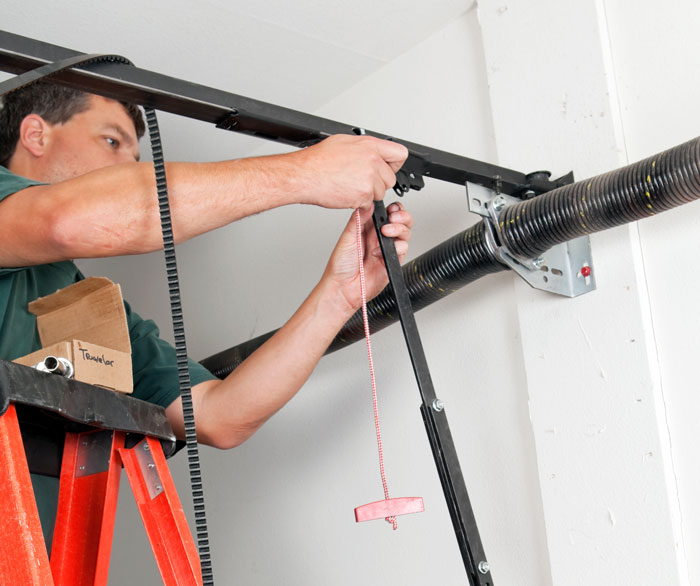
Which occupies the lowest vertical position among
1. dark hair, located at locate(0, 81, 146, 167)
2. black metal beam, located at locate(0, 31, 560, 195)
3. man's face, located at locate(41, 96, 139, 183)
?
black metal beam, located at locate(0, 31, 560, 195)

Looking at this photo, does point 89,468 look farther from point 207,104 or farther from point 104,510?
point 207,104

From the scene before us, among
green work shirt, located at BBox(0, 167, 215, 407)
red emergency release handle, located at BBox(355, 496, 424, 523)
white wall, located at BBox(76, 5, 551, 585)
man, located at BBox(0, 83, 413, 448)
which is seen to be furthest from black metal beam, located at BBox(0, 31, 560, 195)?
red emergency release handle, located at BBox(355, 496, 424, 523)

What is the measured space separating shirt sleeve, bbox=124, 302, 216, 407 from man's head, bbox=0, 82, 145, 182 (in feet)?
1.08

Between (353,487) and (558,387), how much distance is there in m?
0.59

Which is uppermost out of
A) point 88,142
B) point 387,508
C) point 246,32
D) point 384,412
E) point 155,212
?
point 246,32

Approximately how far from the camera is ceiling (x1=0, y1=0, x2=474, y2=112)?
1.72 meters

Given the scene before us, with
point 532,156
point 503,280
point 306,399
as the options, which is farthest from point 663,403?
point 306,399

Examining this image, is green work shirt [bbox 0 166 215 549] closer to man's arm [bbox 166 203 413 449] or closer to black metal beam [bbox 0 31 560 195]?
man's arm [bbox 166 203 413 449]

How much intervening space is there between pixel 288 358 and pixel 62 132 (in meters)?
0.65

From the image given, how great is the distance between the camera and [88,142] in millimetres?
1558

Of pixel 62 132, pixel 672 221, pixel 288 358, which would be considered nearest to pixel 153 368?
pixel 288 358

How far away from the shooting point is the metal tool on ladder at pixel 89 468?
2.60 ft

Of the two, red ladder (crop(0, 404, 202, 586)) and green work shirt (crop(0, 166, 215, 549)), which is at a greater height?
green work shirt (crop(0, 166, 215, 549))

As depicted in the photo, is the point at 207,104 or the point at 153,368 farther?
the point at 153,368
